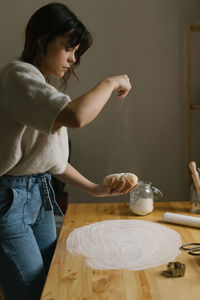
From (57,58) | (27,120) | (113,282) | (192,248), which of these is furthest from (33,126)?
(192,248)

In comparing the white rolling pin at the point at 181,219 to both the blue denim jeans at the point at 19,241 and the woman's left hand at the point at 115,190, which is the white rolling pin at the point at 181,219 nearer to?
the woman's left hand at the point at 115,190

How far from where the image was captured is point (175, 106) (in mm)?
2709

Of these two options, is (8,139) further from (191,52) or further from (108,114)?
(191,52)

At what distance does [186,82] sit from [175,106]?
0.18 metres

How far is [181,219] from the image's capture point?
1343mm

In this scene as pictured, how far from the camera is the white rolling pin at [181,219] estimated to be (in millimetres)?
1317

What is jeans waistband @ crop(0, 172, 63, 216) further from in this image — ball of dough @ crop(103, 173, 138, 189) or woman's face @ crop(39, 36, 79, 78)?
woman's face @ crop(39, 36, 79, 78)

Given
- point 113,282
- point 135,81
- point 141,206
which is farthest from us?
point 135,81

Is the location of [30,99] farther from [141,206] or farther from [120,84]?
[141,206]

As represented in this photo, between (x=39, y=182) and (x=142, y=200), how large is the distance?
44cm

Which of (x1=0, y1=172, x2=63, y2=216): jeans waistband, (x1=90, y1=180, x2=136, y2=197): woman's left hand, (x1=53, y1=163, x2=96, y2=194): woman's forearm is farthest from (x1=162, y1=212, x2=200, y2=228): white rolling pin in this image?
(x1=0, y1=172, x2=63, y2=216): jeans waistband

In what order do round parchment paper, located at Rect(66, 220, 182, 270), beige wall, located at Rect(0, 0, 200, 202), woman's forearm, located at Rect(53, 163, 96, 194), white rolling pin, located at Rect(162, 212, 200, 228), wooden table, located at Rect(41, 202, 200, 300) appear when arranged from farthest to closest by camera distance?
beige wall, located at Rect(0, 0, 200, 202) → woman's forearm, located at Rect(53, 163, 96, 194) → white rolling pin, located at Rect(162, 212, 200, 228) → round parchment paper, located at Rect(66, 220, 182, 270) → wooden table, located at Rect(41, 202, 200, 300)

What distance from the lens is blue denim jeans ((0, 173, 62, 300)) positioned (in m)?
1.09

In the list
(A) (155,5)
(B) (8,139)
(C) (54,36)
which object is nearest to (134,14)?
(A) (155,5)
